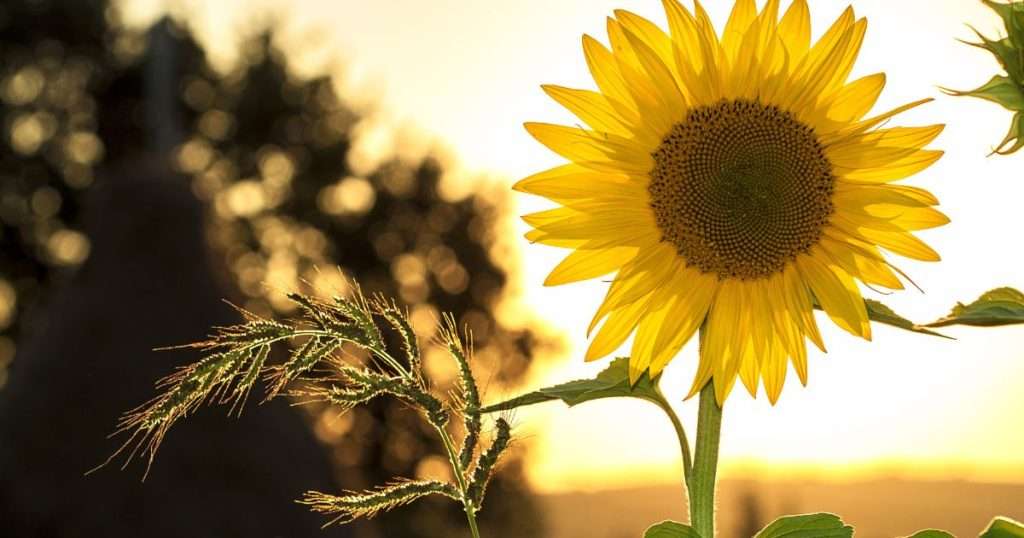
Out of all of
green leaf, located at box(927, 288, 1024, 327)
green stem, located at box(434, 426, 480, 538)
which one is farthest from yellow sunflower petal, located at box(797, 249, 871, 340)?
green stem, located at box(434, 426, 480, 538)

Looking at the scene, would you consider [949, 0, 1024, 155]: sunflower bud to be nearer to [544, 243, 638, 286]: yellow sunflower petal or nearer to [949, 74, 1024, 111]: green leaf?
[949, 74, 1024, 111]: green leaf

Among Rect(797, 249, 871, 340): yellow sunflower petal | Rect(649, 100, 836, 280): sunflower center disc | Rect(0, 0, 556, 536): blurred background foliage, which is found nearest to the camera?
Rect(797, 249, 871, 340): yellow sunflower petal

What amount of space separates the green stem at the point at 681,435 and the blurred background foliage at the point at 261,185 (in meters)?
15.5

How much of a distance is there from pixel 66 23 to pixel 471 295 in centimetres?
907

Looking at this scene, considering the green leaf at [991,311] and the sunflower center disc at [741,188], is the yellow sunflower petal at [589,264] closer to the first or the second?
the sunflower center disc at [741,188]

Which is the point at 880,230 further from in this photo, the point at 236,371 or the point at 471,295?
the point at 471,295

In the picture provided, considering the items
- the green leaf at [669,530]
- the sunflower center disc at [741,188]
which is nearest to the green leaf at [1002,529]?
the green leaf at [669,530]

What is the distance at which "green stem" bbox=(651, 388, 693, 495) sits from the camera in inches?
66.1

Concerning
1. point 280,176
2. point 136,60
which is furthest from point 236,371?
point 136,60

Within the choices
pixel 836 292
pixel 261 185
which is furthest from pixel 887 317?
pixel 261 185

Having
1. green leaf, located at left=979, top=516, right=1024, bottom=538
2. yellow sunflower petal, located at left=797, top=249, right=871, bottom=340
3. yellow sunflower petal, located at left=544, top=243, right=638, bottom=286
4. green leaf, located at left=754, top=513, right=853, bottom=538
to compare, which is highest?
yellow sunflower petal, located at left=797, top=249, right=871, bottom=340

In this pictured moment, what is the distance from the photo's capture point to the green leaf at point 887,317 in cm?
160

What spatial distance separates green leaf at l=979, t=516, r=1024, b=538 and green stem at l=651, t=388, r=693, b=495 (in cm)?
39

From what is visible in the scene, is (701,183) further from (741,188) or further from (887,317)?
(887,317)
